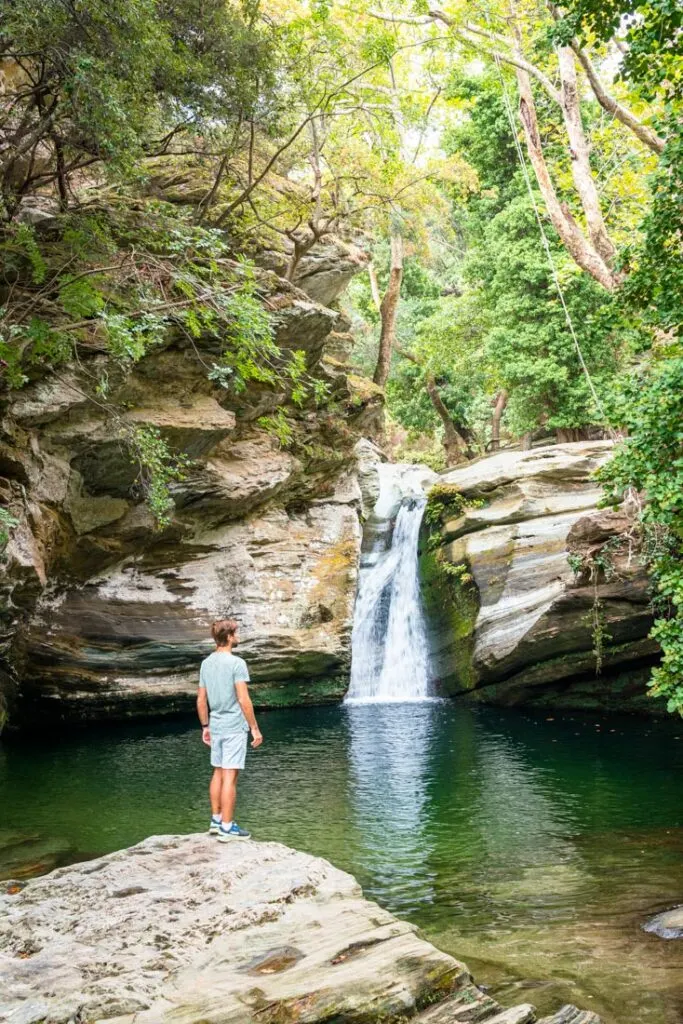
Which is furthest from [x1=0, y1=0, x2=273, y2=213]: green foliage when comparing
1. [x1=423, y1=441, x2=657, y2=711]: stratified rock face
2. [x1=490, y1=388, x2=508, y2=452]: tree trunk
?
[x1=490, y1=388, x2=508, y2=452]: tree trunk

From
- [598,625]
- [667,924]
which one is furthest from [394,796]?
[598,625]

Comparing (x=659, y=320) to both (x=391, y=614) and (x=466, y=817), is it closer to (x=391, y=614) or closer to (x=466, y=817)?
(x=466, y=817)

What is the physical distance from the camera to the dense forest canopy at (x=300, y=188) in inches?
348

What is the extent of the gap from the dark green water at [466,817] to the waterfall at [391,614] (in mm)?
2037

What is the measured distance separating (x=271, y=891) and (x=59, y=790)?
26.7 feet

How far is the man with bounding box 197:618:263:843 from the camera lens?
6.82 metres

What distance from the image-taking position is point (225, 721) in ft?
22.7

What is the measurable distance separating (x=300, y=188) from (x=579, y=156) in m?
8.40

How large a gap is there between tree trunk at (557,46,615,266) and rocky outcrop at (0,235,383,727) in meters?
5.33

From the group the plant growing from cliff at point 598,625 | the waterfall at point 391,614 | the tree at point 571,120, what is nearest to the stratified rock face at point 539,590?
the plant growing from cliff at point 598,625

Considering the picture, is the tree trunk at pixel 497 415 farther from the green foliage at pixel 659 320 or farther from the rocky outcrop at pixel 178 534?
the green foliage at pixel 659 320

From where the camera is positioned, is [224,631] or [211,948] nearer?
[211,948]

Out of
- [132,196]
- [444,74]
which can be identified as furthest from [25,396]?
[444,74]

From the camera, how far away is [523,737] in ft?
49.0
